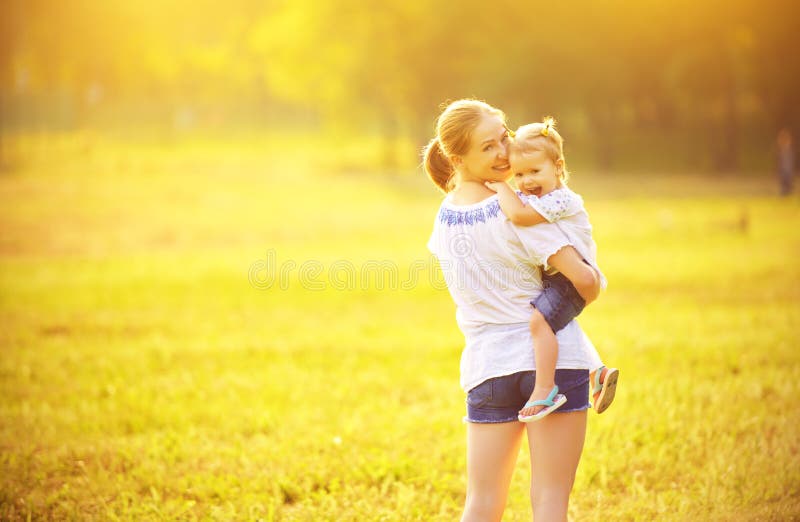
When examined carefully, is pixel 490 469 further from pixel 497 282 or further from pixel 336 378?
pixel 336 378

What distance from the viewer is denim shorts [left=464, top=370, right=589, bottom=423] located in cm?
327

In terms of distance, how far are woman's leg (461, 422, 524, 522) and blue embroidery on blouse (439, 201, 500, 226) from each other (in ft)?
2.97

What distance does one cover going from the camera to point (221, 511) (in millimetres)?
4809

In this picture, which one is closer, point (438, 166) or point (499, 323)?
point (499, 323)

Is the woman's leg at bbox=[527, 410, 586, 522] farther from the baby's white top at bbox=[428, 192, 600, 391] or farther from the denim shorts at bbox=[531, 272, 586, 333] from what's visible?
the denim shorts at bbox=[531, 272, 586, 333]

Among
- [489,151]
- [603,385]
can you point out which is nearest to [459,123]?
[489,151]

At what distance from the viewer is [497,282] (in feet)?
11.0

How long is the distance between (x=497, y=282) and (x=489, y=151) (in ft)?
1.90

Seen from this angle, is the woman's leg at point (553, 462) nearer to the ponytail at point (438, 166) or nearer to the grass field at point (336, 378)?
the ponytail at point (438, 166)

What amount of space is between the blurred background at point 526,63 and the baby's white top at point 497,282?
2861cm

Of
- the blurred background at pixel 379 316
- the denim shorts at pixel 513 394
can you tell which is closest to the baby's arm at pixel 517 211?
the denim shorts at pixel 513 394

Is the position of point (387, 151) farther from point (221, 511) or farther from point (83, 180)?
point (221, 511)

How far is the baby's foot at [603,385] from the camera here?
3352mm

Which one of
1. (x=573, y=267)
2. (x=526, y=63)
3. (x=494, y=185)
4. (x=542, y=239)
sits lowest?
(x=573, y=267)
